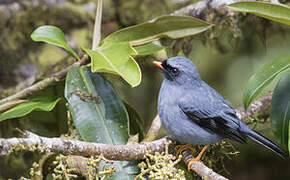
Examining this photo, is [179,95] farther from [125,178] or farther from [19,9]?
[19,9]

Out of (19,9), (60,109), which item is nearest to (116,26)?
(19,9)

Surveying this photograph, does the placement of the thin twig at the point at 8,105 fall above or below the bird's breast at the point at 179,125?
above

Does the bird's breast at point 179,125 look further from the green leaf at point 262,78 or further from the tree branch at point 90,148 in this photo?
the green leaf at point 262,78

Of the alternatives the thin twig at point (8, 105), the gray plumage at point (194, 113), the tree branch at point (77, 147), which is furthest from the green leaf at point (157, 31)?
the tree branch at point (77, 147)

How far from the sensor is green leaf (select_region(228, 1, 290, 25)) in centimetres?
258

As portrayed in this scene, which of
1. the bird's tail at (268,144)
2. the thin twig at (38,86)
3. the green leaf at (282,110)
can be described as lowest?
the bird's tail at (268,144)

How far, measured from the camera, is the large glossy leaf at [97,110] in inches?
109

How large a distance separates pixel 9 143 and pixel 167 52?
72.7 inches

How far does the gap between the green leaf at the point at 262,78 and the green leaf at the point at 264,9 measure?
1.12ft

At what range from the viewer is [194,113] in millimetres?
2768

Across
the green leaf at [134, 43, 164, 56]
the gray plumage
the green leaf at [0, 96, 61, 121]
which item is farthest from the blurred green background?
the gray plumage

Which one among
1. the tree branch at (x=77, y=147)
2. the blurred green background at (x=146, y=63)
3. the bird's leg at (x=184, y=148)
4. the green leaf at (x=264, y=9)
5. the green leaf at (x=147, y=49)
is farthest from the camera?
the blurred green background at (x=146, y=63)

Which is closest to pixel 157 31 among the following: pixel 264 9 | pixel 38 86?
pixel 264 9

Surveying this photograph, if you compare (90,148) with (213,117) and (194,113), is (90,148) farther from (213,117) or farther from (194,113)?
(213,117)
